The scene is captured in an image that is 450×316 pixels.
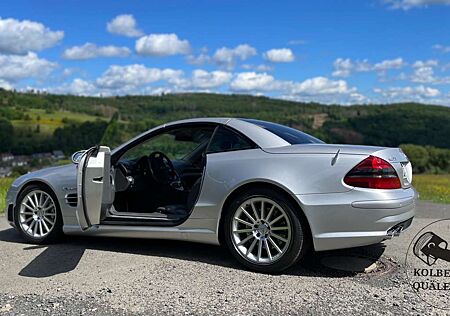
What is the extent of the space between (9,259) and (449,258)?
4494 mm

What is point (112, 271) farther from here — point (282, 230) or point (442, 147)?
point (442, 147)

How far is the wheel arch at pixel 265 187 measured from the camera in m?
4.29

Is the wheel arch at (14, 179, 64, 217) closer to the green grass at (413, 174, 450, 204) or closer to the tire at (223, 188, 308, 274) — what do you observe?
the tire at (223, 188, 308, 274)

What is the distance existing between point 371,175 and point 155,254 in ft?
7.97

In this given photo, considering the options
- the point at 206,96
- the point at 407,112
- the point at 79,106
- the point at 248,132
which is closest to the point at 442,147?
the point at 407,112

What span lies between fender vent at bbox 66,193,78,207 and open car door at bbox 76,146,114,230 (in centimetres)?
80

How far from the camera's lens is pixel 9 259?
503 cm

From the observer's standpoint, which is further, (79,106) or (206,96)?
(206,96)

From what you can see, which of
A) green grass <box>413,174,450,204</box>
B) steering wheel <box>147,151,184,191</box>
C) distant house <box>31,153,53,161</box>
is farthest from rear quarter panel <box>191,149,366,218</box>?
distant house <box>31,153,53,161</box>

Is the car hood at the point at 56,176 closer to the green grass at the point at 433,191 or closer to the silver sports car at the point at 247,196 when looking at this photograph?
the silver sports car at the point at 247,196

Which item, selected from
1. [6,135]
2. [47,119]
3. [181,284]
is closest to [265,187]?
[181,284]

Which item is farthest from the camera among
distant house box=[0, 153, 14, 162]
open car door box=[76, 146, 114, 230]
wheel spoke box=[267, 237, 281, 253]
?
distant house box=[0, 153, 14, 162]

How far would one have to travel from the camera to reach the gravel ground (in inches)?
139

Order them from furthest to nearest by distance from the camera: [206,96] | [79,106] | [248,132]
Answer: [206,96] < [79,106] < [248,132]
